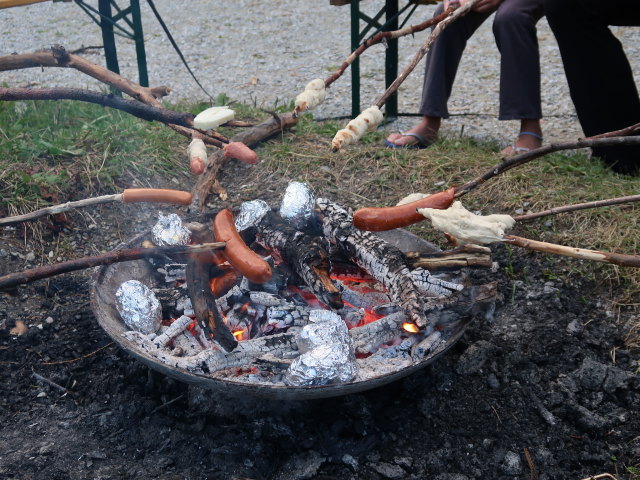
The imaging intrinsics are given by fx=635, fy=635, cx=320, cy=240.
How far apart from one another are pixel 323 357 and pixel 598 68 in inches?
115

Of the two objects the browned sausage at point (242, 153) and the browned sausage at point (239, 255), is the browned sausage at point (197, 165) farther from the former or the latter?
the browned sausage at point (239, 255)

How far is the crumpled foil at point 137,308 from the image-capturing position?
8.31 ft

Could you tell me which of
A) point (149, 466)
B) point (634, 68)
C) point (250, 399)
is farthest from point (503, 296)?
point (634, 68)

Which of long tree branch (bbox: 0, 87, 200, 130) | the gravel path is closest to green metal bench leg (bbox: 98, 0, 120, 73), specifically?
the gravel path

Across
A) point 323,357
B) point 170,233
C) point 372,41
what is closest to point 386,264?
point 323,357

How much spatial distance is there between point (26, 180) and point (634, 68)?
5678 millimetres

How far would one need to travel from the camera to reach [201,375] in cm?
216

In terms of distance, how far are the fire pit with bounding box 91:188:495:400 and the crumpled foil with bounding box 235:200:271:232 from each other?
8 centimetres

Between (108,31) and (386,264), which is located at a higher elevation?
(108,31)

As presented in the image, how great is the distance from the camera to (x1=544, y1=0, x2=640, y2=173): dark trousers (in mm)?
3879

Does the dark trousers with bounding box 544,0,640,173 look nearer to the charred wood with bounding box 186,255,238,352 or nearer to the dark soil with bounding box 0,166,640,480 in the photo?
the dark soil with bounding box 0,166,640,480

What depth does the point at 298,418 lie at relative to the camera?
100 inches

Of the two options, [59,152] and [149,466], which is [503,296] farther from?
[59,152]

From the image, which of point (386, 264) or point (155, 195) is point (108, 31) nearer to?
point (155, 195)
